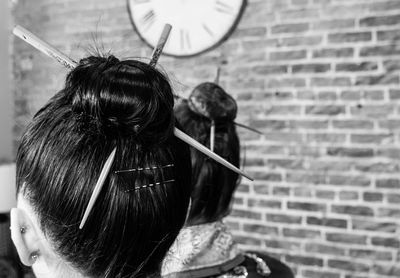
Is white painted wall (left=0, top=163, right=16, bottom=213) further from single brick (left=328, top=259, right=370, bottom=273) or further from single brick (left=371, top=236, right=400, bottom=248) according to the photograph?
single brick (left=371, top=236, right=400, bottom=248)

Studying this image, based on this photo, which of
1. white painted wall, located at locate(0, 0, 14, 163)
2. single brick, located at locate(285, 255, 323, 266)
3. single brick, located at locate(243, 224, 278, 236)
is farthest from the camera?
white painted wall, located at locate(0, 0, 14, 163)

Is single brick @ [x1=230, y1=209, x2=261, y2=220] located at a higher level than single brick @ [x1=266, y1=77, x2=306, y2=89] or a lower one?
lower

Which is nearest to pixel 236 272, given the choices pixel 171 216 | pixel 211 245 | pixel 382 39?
pixel 211 245

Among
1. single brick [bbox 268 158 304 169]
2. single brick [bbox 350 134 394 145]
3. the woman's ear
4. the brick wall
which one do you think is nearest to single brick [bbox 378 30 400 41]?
the brick wall

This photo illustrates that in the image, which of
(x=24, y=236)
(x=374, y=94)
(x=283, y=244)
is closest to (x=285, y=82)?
(x=374, y=94)

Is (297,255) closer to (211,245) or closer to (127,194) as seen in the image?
(211,245)

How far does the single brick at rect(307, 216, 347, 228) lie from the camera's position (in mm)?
2126

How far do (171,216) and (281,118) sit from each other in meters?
1.51

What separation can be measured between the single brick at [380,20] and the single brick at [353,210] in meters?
0.89

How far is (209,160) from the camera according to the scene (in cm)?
140

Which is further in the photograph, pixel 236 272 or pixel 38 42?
pixel 236 272

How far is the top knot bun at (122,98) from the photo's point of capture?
2.45ft

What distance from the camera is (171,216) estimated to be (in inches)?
33.1

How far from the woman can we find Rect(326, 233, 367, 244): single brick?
0.67 meters
